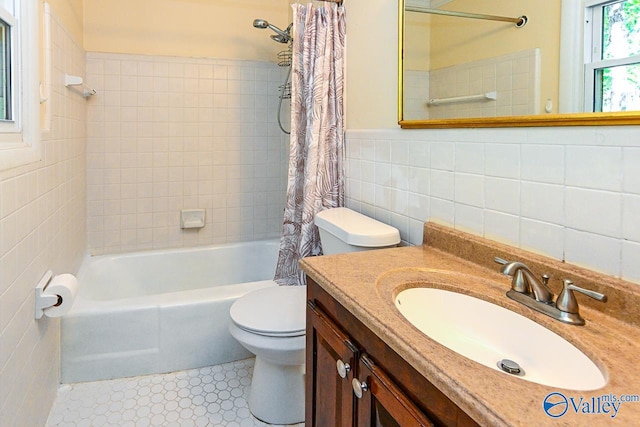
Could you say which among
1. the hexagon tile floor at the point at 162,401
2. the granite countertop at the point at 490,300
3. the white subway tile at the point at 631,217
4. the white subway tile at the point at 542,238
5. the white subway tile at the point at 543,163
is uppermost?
the white subway tile at the point at 543,163

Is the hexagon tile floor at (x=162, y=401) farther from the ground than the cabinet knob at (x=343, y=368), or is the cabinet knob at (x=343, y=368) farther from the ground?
the cabinet knob at (x=343, y=368)

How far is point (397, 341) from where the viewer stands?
30.6 inches

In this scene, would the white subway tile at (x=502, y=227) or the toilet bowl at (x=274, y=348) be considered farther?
the toilet bowl at (x=274, y=348)

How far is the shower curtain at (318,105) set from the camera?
2.02 meters

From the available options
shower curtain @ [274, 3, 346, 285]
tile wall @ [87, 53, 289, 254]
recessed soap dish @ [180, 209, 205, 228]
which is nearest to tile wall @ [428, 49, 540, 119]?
shower curtain @ [274, 3, 346, 285]

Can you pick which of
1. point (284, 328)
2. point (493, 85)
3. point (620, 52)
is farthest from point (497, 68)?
point (284, 328)

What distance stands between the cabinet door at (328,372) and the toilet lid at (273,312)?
0.42 m

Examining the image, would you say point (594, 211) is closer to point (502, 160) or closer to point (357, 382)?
point (502, 160)

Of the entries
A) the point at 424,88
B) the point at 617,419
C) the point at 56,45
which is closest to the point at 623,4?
the point at 424,88

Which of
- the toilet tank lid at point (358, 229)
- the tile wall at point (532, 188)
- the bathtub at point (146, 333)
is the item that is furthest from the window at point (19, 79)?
the tile wall at point (532, 188)

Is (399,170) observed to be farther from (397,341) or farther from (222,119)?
(222,119)

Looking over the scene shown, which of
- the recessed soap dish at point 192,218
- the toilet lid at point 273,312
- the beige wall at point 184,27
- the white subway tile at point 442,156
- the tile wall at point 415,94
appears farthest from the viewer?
the recessed soap dish at point 192,218

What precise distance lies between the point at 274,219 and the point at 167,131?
971mm

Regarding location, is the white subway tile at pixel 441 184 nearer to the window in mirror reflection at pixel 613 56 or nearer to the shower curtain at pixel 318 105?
the window in mirror reflection at pixel 613 56
